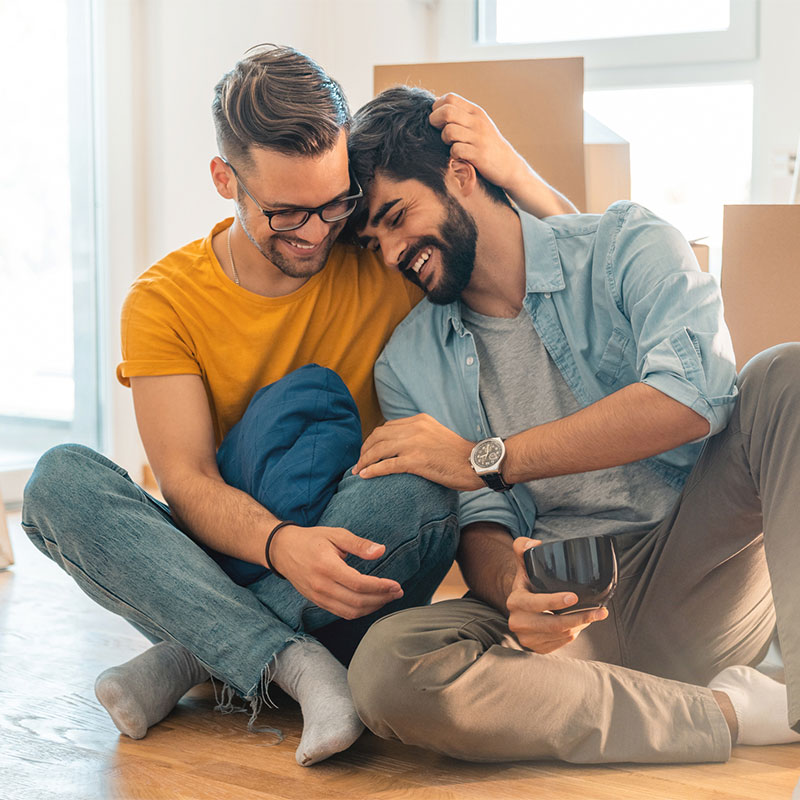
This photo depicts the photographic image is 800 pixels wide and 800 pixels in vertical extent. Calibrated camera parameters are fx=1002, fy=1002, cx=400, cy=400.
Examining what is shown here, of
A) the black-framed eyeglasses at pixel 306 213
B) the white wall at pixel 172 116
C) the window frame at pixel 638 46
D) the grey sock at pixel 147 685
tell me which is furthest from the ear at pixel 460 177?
the white wall at pixel 172 116

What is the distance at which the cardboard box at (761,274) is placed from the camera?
5.49 ft

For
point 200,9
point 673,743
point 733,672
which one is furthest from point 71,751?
point 200,9

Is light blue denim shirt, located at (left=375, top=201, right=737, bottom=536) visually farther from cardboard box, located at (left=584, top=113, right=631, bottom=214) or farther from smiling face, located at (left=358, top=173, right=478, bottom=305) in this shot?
cardboard box, located at (left=584, top=113, right=631, bottom=214)

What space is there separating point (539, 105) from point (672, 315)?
31.5 inches

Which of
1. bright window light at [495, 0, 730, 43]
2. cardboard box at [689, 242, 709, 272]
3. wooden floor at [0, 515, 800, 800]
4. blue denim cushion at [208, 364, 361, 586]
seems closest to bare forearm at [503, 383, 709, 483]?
blue denim cushion at [208, 364, 361, 586]

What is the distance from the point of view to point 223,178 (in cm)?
145

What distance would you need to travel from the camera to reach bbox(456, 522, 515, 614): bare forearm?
49.1 inches

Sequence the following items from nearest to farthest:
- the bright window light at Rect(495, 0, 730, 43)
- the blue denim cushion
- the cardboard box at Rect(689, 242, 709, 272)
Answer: the blue denim cushion → the cardboard box at Rect(689, 242, 709, 272) → the bright window light at Rect(495, 0, 730, 43)

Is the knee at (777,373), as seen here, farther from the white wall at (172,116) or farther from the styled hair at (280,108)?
the white wall at (172,116)

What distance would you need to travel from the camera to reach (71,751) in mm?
1168

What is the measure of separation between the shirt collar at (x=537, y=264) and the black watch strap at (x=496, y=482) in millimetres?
283

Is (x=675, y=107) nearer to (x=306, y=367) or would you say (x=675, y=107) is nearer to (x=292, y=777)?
(x=306, y=367)

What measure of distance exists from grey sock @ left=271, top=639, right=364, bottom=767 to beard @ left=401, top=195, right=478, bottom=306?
1.67 feet

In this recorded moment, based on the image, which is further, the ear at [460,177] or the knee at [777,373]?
the ear at [460,177]
